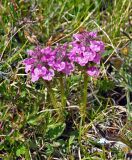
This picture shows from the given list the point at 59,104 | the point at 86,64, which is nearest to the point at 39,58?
the point at 86,64

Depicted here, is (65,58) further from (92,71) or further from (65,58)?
(92,71)

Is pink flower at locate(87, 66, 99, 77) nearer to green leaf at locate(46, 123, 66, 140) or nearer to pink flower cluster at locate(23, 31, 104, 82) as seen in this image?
pink flower cluster at locate(23, 31, 104, 82)

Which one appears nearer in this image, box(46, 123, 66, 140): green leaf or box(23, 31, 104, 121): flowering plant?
box(23, 31, 104, 121): flowering plant

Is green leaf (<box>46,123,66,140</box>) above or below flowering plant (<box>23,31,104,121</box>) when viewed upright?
below

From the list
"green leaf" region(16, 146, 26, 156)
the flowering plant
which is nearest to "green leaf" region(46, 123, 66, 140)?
"green leaf" region(16, 146, 26, 156)

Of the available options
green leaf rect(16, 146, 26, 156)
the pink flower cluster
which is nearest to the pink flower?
the pink flower cluster

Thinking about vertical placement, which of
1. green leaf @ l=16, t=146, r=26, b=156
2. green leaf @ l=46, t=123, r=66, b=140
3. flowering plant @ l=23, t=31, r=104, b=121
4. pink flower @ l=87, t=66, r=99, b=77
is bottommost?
green leaf @ l=16, t=146, r=26, b=156

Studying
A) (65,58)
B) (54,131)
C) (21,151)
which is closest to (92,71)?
(65,58)

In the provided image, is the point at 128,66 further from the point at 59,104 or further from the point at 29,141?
the point at 29,141

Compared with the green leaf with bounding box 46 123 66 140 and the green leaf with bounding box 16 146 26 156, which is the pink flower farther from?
the green leaf with bounding box 16 146 26 156

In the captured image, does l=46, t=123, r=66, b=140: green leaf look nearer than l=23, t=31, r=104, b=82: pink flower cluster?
No
